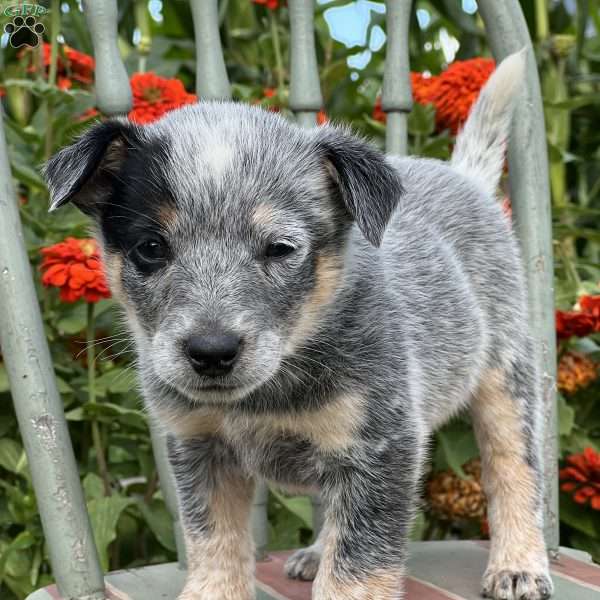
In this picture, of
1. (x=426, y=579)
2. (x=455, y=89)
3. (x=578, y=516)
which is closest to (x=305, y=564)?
(x=426, y=579)

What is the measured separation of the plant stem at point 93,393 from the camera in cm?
282

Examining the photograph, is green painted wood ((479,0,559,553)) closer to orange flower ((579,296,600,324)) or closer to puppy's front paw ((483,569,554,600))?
orange flower ((579,296,600,324))

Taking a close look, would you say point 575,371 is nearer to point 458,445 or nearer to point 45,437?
point 458,445

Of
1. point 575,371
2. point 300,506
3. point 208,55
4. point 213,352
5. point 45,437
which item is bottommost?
point 300,506

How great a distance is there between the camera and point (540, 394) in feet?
8.68

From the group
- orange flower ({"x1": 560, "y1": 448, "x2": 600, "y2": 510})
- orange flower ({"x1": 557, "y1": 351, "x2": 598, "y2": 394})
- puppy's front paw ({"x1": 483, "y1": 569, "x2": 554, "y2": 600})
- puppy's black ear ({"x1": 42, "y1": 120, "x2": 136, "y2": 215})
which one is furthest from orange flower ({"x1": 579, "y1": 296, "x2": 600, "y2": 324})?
puppy's black ear ({"x1": 42, "y1": 120, "x2": 136, "y2": 215})

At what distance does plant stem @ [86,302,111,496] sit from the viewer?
282cm

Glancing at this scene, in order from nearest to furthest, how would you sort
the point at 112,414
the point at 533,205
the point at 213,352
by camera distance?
the point at 213,352 → the point at 533,205 → the point at 112,414

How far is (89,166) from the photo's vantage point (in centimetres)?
199

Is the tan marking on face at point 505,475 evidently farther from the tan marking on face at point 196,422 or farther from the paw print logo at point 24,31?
the paw print logo at point 24,31

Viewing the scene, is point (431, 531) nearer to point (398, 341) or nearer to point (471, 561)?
point (471, 561)

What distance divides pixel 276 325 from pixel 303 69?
840 mm

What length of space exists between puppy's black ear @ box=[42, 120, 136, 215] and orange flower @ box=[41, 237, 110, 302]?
0.52m

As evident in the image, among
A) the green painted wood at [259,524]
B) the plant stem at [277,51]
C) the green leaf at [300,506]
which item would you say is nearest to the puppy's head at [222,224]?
the green painted wood at [259,524]
